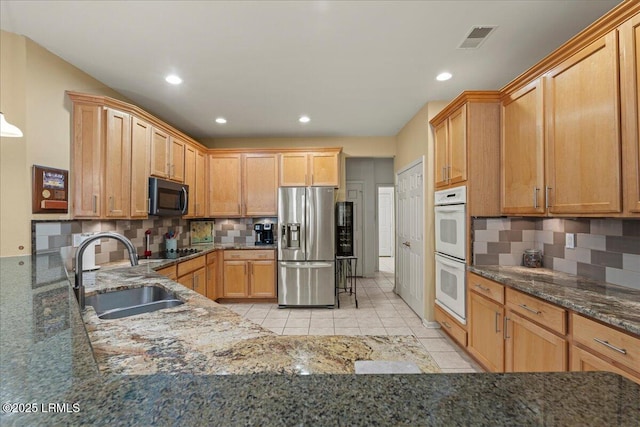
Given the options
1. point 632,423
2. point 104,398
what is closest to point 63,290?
point 104,398

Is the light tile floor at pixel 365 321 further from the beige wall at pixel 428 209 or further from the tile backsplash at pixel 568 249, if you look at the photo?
the tile backsplash at pixel 568 249

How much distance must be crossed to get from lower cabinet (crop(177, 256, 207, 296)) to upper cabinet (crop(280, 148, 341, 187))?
171cm

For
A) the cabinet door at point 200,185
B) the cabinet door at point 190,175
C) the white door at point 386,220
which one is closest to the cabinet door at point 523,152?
the cabinet door at point 190,175

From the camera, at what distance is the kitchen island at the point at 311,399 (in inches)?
14.3

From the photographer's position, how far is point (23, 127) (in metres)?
2.12

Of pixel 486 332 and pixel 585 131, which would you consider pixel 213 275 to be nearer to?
pixel 486 332

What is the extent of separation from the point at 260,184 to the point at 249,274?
4.71 ft

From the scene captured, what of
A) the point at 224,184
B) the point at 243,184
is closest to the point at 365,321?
the point at 243,184

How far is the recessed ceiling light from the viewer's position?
8.87 ft

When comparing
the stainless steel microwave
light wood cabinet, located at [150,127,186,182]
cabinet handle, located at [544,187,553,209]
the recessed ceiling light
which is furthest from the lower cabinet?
cabinet handle, located at [544,187,553,209]

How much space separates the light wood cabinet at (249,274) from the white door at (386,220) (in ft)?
16.4

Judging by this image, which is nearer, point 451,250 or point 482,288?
point 482,288

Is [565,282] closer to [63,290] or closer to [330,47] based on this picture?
[330,47]

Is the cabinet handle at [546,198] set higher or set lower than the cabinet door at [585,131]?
lower
